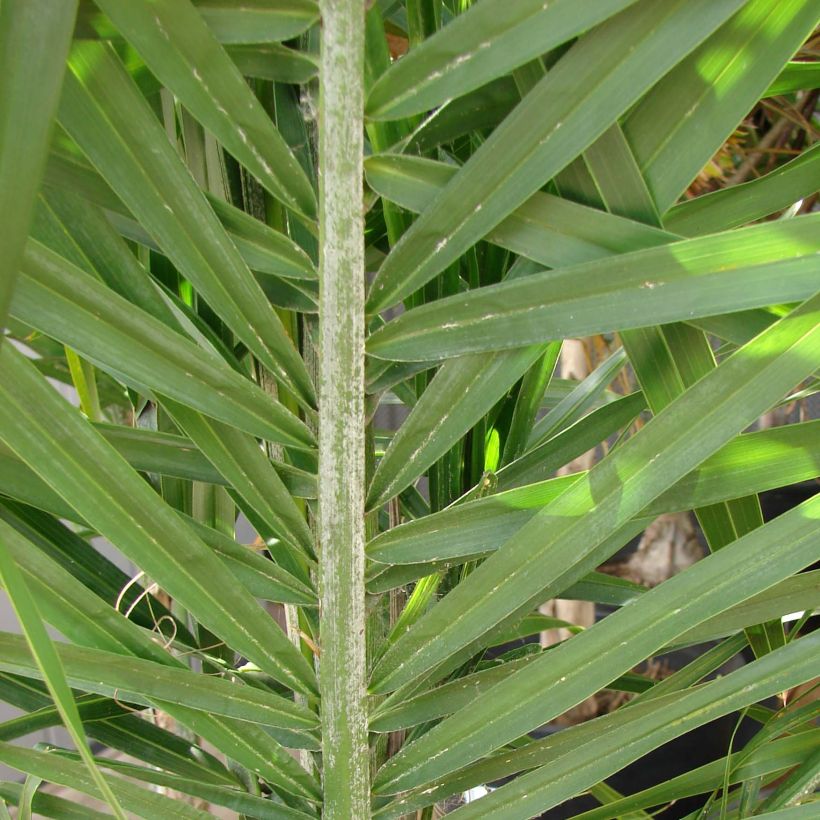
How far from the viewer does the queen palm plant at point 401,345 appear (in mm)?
293

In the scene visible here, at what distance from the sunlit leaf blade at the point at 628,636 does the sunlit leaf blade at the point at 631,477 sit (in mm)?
29

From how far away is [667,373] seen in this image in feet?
1.17

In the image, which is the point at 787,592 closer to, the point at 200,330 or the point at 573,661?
the point at 573,661

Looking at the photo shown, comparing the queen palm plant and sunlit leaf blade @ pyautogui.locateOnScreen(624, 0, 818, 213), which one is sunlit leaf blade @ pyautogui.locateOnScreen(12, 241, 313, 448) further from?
sunlit leaf blade @ pyautogui.locateOnScreen(624, 0, 818, 213)

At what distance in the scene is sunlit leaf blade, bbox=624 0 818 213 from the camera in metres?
0.30

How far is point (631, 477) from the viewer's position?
0.33m

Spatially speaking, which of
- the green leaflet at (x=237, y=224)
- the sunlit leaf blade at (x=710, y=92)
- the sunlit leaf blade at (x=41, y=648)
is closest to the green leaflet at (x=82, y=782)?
the sunlit leaf blade at (x=41, y=648)

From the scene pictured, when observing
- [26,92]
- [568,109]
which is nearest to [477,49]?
[568,109]

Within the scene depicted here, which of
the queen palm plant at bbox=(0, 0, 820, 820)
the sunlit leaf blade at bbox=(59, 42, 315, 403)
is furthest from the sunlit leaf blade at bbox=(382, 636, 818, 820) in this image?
the sunlit leaf blade at bbox=(59, 42, 315, 403)

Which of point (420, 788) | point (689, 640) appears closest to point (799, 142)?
point (689, 640)

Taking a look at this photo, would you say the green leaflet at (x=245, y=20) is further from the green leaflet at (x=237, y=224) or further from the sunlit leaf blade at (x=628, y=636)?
the sunlit leaf blade at (x=628, y=636)

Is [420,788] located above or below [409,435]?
below

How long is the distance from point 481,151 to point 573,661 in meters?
0.20

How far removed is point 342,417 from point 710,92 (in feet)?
0.62
